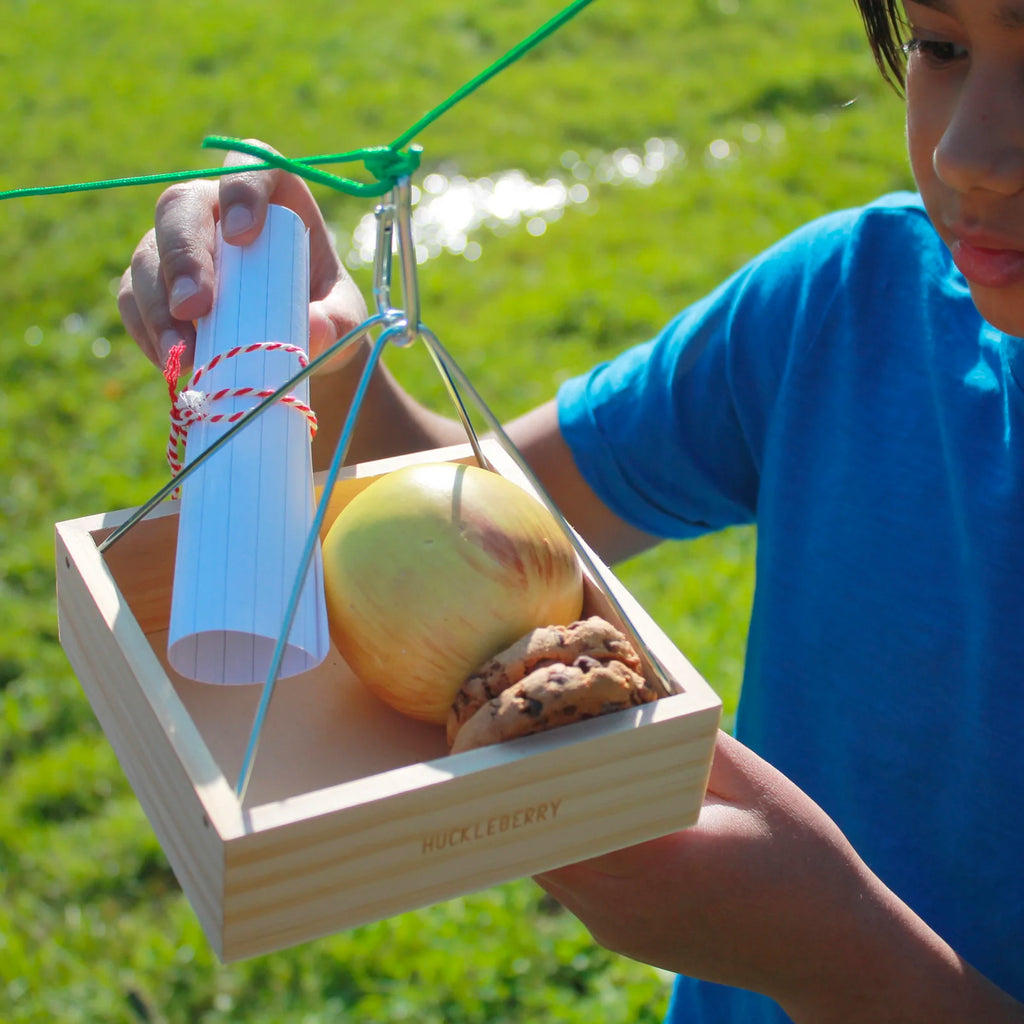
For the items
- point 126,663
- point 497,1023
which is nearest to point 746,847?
point 126,663

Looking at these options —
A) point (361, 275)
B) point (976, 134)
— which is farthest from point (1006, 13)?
point (361, 275)

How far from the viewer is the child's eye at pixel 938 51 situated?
99cm

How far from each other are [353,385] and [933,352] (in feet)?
1.89

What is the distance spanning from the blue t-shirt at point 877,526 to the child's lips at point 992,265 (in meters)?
0.15

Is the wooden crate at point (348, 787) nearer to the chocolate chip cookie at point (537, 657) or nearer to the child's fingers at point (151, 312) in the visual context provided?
the chocolate chip cookie at point (537, 657)

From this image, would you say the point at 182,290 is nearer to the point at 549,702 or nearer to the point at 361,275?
the point at 549,702

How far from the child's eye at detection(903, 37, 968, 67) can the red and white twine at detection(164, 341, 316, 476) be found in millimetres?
547

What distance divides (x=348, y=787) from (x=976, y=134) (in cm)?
64

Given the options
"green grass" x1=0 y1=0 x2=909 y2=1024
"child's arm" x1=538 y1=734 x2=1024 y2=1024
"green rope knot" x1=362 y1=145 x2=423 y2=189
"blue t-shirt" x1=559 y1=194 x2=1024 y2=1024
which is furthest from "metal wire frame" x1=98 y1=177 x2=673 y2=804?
"green grass" x1=0 y1=0 x2=909 y2=1024

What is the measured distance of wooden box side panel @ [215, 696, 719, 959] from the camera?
2.64ft

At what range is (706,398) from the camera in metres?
1.39

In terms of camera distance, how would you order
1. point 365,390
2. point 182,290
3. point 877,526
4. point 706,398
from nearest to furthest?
point 365,390
point 182,290
point 877,526
point 706,398

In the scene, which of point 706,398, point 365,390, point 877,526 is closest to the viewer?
point 365,390

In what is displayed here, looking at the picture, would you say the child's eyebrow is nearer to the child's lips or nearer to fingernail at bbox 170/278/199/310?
the child's lips
